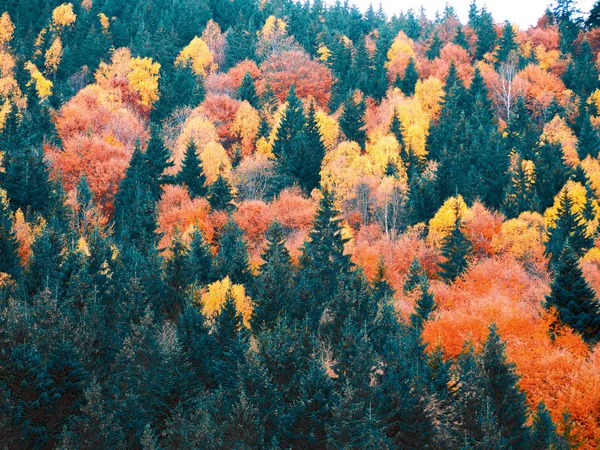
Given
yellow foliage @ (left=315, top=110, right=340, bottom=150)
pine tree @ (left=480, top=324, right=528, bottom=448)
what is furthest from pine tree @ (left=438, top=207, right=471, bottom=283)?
yellow foliage @ (left=315, top=110, right=340, bottom=150)

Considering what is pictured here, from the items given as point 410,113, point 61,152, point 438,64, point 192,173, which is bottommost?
point 192,173

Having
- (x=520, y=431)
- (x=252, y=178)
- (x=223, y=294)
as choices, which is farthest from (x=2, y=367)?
(x=252, y=178)

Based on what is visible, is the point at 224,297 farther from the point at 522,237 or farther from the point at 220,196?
the point at 522,237

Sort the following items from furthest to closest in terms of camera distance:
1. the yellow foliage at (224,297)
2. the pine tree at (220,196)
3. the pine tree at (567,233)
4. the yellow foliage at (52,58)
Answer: the yellow foliage at (52,58)
the pine tree at (220,196)
the pine tree at (567,233)
the yellow foliage at (224,297)

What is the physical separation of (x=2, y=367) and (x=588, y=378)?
37.1m

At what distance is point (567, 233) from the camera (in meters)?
59.7

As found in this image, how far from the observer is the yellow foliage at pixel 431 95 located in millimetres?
94875

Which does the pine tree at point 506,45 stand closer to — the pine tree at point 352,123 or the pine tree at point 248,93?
the pine tree at point 352,123

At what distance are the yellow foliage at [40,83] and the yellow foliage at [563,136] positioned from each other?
68098 millimetres

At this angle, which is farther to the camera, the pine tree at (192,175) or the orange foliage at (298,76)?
the orange foliage at (298,76)

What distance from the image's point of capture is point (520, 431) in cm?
3612

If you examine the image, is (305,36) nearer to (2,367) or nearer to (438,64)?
(438,64)

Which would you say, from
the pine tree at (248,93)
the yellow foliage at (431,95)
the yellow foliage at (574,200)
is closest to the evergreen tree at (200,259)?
the yellow foliage at (574,200)

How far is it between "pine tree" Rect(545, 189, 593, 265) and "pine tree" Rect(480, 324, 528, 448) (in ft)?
74.6
